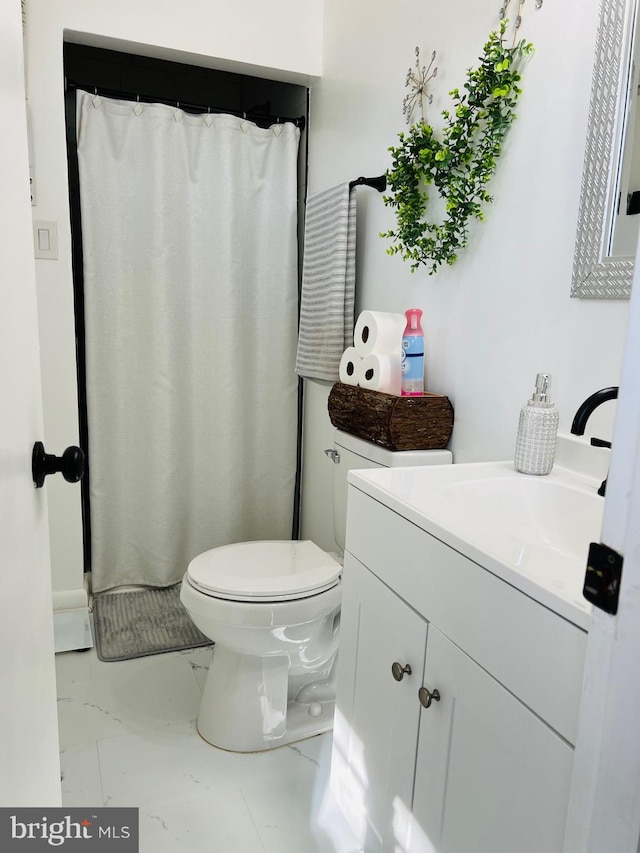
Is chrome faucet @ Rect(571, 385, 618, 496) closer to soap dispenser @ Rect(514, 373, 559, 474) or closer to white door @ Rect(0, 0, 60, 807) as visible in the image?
soap dispenser @ Rect(514, 373, 559, 474)

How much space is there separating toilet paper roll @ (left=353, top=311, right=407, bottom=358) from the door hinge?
1177mm

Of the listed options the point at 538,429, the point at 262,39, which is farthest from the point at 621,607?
the point at 262,39

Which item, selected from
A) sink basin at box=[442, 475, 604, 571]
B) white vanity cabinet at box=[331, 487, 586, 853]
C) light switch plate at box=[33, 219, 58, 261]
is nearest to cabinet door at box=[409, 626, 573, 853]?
white vanity cabinet at box=[331, 487, 586, 853]

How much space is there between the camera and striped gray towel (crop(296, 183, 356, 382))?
200 centimetres

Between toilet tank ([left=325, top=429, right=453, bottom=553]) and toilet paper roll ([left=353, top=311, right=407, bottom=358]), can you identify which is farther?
toilet paper roll ([left=353, top=311, right=407, bottom=358])

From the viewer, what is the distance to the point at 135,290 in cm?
233

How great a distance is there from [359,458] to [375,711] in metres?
0.71

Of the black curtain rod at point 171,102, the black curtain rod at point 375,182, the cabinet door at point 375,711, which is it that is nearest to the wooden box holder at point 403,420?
the cabinet door at point 375,711

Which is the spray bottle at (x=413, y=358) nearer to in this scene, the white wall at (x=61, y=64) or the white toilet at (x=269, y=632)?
the white toilet at (x=269, y=632)

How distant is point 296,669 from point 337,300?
1131 millimetres

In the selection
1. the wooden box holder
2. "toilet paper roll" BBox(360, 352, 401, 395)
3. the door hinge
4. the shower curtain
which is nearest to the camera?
the door hinge

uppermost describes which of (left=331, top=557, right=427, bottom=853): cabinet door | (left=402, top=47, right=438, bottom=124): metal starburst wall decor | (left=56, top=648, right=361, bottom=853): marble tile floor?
(left=402, top=47, right=438, bottom=124): metal starburst wall decor

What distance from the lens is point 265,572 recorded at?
1.76m

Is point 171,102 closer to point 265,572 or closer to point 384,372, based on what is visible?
point 384,372
